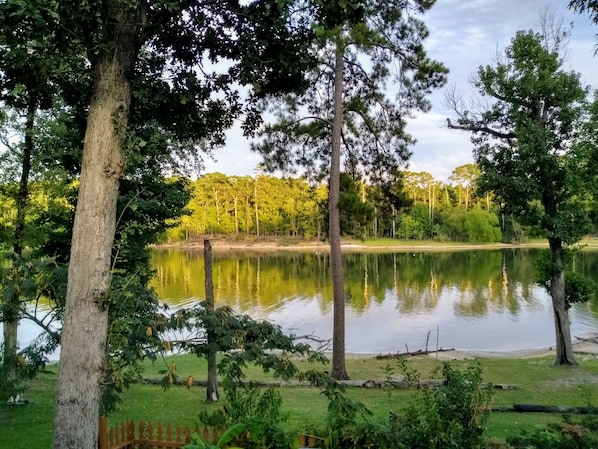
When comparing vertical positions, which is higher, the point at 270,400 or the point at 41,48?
the point at 41,48

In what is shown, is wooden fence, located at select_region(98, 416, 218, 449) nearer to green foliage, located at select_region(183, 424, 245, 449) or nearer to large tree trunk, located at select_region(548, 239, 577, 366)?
green foliage, located at select_region(183, 424, 245, 449)

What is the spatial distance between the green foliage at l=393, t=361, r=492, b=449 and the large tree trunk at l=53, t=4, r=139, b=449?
2.35m

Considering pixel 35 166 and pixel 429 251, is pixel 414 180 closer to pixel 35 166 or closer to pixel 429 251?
pixel 429 251

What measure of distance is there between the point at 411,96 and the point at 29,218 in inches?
343

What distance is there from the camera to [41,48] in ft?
10.8

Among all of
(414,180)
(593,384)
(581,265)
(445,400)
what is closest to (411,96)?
(593,384)

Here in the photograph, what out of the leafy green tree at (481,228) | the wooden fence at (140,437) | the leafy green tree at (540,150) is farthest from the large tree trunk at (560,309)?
the leafy green tree at (481,228)

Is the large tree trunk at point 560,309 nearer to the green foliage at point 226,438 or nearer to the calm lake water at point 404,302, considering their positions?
the calm lake water at point 404,302

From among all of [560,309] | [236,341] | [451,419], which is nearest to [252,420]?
[236,341]

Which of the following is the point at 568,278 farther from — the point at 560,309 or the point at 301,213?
the point at 301,213

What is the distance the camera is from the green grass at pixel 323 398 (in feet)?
22.6

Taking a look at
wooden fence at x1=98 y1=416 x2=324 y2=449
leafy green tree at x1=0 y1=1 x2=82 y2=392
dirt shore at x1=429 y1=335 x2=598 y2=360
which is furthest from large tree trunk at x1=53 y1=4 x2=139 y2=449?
dirt shore at x1=429 y1=335 x2=598 y2=360

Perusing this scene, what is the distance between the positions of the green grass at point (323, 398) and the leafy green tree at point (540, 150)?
188 cm

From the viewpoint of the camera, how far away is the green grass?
6.88m
